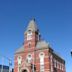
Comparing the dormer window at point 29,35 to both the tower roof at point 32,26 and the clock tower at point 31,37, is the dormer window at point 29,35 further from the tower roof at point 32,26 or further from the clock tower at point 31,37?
the tower roof at point 32,26

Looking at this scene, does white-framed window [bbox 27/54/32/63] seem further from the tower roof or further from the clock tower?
the tower roof

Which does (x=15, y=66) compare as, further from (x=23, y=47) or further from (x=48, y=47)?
(x=48, y=47)

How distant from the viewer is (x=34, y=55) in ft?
244

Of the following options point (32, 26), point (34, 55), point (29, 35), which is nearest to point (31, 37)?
point (29, 35)

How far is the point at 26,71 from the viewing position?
235ft

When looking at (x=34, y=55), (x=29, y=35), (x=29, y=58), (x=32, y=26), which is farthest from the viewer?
(x=32, y=26)

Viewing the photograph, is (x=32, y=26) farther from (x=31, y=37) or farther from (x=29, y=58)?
(x=29, y=58)

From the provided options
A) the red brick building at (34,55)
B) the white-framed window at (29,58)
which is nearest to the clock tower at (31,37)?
the red brick building at (34,55)

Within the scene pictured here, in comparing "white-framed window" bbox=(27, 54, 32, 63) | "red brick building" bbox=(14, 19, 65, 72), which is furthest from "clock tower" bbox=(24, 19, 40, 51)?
"white-framed window" bbox=(27, 54, 32, 63)

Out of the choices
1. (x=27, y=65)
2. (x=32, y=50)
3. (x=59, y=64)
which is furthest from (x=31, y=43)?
(x=59, y=64)

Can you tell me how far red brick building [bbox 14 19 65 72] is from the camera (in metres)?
71.8

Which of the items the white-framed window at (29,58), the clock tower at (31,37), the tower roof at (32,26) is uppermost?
the tower roof at (32,26)

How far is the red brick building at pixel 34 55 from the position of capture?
236 feet

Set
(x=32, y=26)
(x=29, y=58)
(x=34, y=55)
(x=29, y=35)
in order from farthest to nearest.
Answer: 1. (x=32, y=26)
2. (x=29, y=35)
3. (x=29, y=58)
4. (x=34, y=55)
